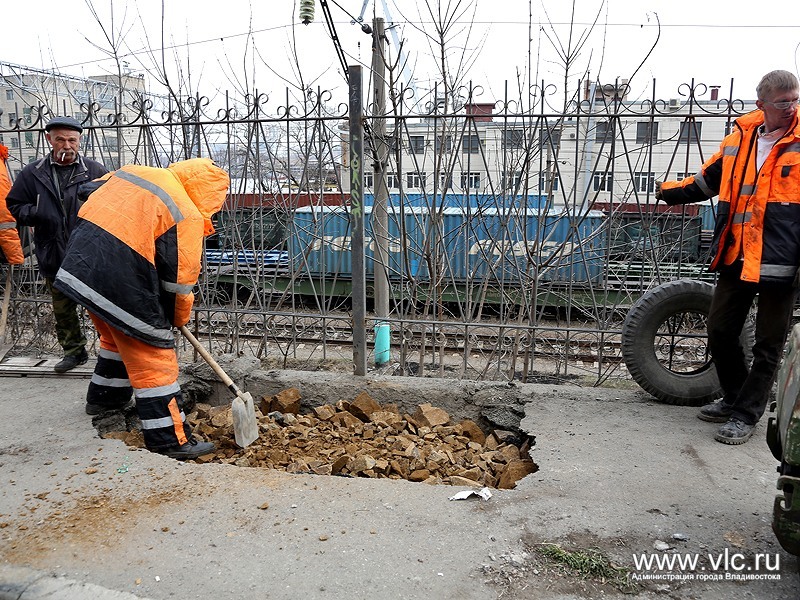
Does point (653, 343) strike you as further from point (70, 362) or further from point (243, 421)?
point (70, 362)

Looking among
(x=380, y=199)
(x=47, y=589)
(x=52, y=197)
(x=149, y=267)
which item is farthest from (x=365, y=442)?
(x=52, y=197)

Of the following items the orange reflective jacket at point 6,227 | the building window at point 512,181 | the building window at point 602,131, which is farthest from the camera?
the orange reflective jacket at point 6,227

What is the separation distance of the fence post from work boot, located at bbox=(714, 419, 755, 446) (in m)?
2.50

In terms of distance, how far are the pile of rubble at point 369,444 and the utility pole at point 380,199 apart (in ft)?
3.02

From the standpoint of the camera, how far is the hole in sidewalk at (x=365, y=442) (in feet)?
11.6

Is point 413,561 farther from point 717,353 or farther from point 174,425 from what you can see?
point 717,353

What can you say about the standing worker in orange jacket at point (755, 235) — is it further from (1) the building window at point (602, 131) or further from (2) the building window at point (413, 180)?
(2) the building window at point (413, 180)

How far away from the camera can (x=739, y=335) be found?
3.71 m

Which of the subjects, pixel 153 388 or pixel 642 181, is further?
pixel 642 181

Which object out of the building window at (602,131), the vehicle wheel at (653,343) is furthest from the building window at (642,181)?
the vehicle wheel at (653,343)

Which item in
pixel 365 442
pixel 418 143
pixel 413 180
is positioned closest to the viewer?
pixel 365 442

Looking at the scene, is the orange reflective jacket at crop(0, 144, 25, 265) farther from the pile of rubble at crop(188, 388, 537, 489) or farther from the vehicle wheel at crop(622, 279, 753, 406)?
the vehicle wheel at crop(622, 279, 753, 406)

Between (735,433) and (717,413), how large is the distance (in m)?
0.31

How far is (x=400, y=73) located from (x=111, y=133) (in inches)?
131
